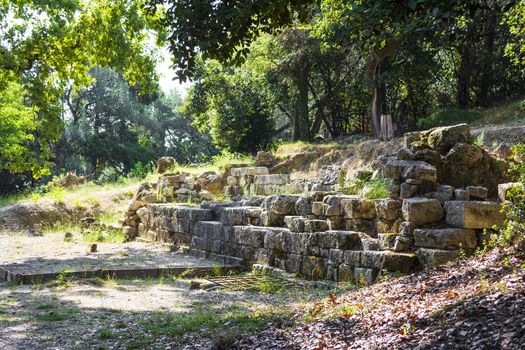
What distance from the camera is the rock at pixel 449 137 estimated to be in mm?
9016

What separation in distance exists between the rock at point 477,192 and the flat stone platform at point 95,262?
4.76m

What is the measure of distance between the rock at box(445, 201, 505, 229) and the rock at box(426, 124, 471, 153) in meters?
1.51

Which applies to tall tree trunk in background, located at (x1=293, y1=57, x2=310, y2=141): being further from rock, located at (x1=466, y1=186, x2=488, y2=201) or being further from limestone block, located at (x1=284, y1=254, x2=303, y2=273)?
rock, located at (x1=466, y1=186, x2=488, y2=201)

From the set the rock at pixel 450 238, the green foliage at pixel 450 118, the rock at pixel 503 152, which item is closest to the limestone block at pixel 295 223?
the rock at pixel 450 238

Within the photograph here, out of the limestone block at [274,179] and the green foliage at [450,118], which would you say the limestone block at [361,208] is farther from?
the green foliage at [450,118]

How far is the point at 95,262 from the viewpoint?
39.3 ft

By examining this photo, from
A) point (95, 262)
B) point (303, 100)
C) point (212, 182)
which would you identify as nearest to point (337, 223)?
point (95, 262)

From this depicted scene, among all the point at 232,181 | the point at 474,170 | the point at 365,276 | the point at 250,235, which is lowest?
the point at 365,276

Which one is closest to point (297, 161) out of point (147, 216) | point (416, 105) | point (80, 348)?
point (416, 105)

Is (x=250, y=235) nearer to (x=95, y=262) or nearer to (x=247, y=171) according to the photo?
(x=95, y=262)

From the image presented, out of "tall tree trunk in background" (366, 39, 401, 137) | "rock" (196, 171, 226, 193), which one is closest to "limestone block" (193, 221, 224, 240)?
"rock" (196, 171, 226, 193)

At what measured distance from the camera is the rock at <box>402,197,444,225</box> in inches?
319

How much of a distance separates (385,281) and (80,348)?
12.1 feet

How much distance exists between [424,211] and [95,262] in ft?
22.1
